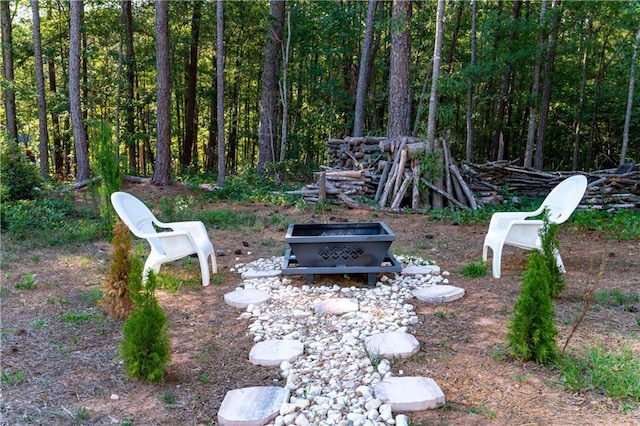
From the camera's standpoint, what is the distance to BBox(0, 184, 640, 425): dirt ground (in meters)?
2.00

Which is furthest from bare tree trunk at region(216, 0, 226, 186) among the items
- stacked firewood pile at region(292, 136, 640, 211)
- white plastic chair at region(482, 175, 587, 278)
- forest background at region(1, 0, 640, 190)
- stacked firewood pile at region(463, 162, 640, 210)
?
white plastic chair at region(482, 175, 587, 278)

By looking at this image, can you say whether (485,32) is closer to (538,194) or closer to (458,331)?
(538,194)

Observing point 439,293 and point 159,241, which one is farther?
point 159,241

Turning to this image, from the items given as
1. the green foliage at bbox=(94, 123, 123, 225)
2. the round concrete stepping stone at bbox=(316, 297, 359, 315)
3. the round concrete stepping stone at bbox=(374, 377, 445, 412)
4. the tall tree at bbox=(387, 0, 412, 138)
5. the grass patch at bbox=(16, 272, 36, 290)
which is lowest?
the grass patch at bbox=(16, 272, 36, 290)

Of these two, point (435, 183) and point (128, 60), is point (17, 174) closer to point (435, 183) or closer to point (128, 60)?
point (128, 60)

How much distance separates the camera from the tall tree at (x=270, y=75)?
37.3 ft

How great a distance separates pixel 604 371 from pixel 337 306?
67.1 inches

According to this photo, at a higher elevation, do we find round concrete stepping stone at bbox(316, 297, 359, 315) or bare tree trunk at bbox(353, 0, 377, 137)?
bare tree trunk at bbox(353, 0, 377, 137)

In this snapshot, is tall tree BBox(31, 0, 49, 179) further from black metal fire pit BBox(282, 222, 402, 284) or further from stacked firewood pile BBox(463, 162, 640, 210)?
stacked firewood pile BBox(463, 162, 640, 210)

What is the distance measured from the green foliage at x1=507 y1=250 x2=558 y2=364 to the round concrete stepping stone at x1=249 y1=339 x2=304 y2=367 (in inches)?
48.9

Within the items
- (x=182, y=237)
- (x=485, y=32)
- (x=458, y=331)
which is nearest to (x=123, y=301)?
(x=182, y=237)

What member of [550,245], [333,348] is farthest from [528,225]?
[333,348]

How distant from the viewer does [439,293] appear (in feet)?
11.6

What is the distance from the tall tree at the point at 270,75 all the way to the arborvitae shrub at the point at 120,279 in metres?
8.22
